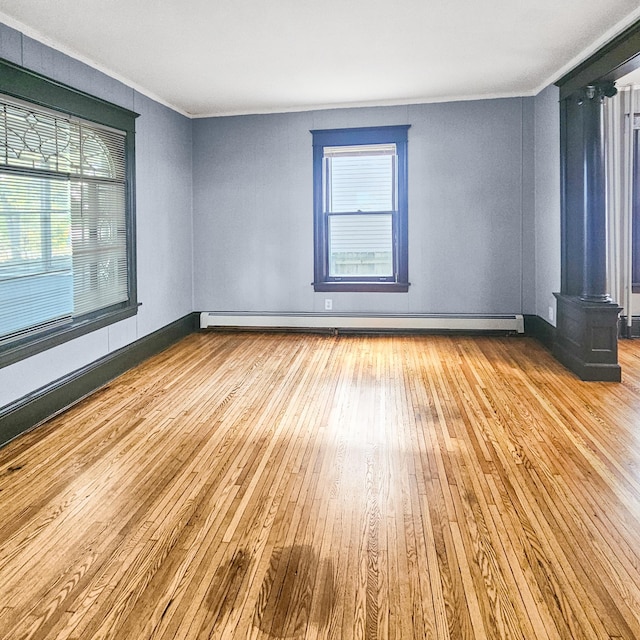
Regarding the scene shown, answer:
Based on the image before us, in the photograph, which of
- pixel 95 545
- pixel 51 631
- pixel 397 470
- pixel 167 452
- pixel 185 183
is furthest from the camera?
pixel 185 183

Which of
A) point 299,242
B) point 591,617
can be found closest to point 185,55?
point 299,242

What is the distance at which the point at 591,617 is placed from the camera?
1.74 metres

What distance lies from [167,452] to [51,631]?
4.73 ft

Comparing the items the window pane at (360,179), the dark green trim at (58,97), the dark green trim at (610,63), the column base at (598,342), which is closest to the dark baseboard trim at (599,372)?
the column base at (598,342)

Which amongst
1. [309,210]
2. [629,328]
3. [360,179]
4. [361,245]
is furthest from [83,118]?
[629,328]

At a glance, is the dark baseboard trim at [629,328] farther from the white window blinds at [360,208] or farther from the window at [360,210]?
the white window blinds at [360,208]

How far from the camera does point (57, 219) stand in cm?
401

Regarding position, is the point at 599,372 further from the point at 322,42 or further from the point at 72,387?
the point at 72,387

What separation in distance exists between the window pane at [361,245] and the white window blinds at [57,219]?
8.17 ft

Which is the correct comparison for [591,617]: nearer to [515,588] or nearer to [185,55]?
[515,588]

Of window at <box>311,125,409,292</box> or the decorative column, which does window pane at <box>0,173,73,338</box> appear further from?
the decorative column

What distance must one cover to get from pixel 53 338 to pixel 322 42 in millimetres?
2919

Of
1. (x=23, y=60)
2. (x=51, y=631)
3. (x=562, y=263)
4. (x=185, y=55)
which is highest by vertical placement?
(x=185, y=55)

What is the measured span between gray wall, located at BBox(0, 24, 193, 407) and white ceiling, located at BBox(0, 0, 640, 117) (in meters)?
0.14
